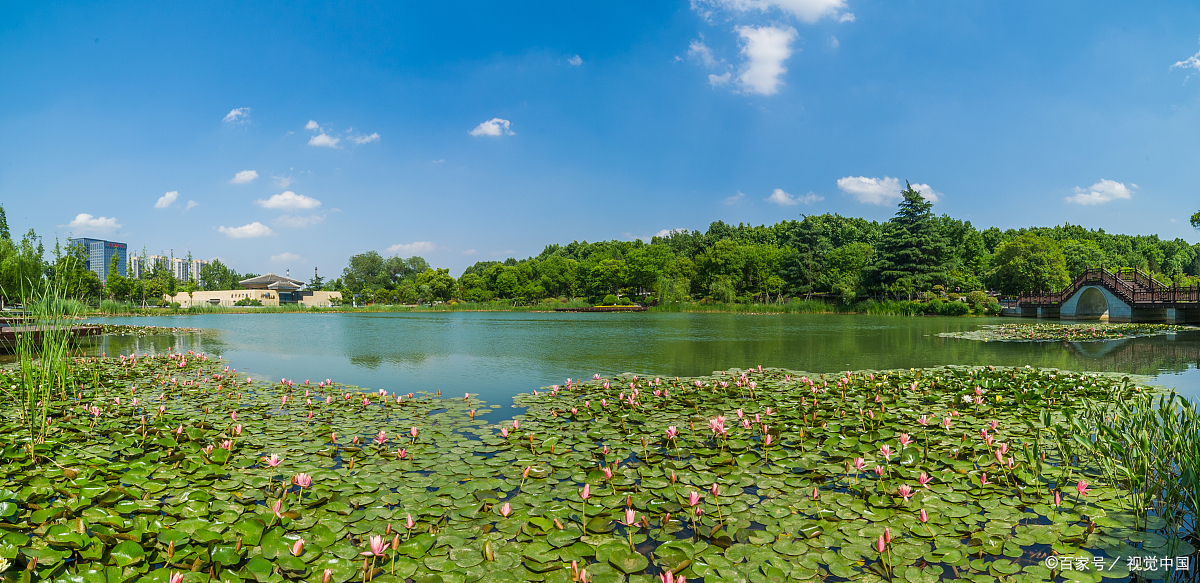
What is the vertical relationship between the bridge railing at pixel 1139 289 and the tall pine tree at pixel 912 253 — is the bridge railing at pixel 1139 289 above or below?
below

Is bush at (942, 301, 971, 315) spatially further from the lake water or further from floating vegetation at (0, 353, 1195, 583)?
floating vegetation at (0, 353, 1195, 583)

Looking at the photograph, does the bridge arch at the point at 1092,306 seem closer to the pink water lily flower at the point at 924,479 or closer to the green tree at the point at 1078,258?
the green tree at the point at 1078,258

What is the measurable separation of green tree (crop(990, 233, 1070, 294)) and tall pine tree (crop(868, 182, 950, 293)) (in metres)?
3.50

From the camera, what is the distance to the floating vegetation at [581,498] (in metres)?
2.31

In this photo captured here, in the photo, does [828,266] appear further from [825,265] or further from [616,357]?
[616,357]

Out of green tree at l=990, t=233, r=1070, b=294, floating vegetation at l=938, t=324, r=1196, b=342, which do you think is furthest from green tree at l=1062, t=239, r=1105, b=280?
floating vegetation at l=938, t=324, r=1196, b=342

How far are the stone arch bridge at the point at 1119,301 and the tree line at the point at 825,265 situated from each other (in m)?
3.77

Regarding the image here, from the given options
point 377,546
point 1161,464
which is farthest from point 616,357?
point 377,546

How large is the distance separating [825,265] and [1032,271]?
1605 cm

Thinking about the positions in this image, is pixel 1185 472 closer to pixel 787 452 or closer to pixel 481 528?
pixel 787 452

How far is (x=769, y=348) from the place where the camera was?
527 inches

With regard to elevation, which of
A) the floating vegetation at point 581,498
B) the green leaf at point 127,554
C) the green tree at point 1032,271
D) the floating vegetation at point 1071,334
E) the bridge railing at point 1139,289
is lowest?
the floating vegetation at point 1071,334

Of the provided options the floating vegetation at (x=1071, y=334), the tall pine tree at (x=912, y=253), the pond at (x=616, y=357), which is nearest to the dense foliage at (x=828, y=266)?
the tall pine tree at (x=912, y=253)

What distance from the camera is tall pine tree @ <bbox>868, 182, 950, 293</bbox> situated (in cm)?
3791
